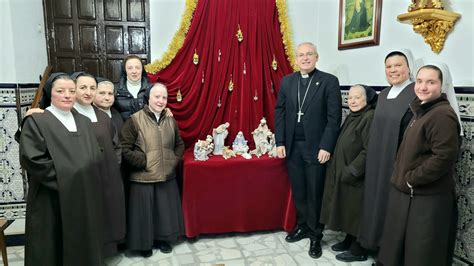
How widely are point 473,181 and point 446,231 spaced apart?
41cm

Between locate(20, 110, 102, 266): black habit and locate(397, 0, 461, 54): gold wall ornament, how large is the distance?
7.03 ft

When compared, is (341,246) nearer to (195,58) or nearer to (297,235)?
(297,235)

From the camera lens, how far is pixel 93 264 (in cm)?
193

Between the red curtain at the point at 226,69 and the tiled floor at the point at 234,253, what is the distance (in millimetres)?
935

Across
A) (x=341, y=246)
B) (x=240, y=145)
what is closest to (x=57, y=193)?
(x=240, y=145)

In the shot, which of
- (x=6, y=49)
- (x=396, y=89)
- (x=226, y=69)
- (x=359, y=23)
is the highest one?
(x=359, y=23)

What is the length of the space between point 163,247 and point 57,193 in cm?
107

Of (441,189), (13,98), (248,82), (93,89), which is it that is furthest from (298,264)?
(13,98)

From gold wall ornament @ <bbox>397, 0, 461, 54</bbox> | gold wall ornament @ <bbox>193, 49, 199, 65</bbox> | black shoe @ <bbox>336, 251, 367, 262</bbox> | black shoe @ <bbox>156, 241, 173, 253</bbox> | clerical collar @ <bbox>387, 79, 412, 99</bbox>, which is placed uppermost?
gold wall ornament @ <bbox>397, 0, 461, 54</bbox>

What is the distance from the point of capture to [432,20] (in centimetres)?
211

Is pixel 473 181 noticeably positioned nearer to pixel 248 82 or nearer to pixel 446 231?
pixel 446 231

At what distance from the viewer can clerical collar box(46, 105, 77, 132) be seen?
1.85 meters

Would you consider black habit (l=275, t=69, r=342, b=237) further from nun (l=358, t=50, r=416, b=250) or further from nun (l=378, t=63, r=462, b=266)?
nun (l=378, t=63, r=462, b=266)

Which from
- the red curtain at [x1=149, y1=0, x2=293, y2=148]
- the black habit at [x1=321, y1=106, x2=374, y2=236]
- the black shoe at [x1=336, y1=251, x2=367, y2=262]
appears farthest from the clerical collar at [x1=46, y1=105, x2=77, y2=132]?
the black shoe at [x1=336, y1=251, x2=367, y2=262]
